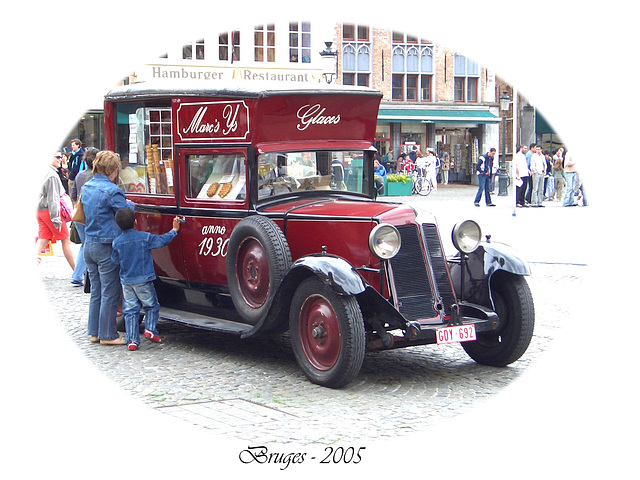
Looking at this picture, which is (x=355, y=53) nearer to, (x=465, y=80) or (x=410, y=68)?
(x=410, y=68)

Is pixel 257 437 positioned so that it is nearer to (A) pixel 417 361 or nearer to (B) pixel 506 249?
(A) pixel 417 361

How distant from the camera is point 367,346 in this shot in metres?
6.58

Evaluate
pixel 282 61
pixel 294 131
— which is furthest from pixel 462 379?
pixel 282 61

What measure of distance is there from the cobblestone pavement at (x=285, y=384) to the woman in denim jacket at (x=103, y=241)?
223mm

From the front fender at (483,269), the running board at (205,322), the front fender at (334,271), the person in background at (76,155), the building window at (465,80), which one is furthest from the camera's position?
the building window at (465,80)

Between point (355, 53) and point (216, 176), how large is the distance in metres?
33.2

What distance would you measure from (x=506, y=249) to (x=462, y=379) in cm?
119

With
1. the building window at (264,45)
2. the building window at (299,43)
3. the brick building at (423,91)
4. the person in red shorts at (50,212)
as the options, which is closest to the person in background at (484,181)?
the building window at (299,43)

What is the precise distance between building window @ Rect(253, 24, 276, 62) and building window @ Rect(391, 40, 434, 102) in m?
12.4

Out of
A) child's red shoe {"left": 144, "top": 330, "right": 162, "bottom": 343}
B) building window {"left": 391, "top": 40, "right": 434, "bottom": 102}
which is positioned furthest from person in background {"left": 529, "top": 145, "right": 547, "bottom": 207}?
child's red shoe {"left": 144, "top": 330, "right": 162, "bottom": 343}

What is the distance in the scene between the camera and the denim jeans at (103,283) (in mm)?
7871

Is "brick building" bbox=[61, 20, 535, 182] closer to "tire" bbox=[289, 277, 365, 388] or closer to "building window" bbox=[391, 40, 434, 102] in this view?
"building window" bbox=[391, 40, 434, 102]

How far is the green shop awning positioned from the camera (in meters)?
39.8

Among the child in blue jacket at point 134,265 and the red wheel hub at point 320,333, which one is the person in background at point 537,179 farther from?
the red wheel hub at point 320,333
